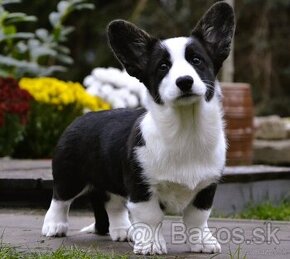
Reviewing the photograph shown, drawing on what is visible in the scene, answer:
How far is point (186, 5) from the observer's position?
14352mm

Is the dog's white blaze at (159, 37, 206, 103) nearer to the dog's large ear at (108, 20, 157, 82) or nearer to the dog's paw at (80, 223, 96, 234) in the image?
the dog's large ear at (108, 20, 157, 82)

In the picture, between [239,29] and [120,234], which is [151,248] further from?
[239,29]

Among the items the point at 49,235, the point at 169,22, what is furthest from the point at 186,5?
the point at 49,235

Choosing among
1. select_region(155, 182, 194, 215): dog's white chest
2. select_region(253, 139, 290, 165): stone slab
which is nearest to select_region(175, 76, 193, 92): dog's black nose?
select_region(155, 182, 194, 215): dog's white chest

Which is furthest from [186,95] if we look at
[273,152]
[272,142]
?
[272,142]

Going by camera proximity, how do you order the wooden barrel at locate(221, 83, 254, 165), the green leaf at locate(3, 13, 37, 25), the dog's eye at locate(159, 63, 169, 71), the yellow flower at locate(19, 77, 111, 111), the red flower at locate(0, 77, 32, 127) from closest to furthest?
1. the dog's eye at locate(159, 63, 169, 71)
2. the red flower at locate(0, 77, 32, 127)
3. the yellow flower at locate(19, 77, 111, 111)
4. the green leaf at locate(3, 13, 37, 25)
5. the wooden barrel at locate(221, 83, 254, 165)

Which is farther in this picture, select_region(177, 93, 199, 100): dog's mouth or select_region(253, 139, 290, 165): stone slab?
select_region(253, 139, 290, 165): stone slab

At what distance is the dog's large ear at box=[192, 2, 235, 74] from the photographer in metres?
3.67

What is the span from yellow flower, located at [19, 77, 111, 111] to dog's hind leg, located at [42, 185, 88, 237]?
391 centimetres

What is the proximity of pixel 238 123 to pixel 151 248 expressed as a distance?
205 inches

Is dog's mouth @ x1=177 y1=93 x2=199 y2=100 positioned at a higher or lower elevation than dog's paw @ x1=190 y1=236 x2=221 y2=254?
higher

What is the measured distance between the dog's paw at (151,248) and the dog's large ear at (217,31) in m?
0.82

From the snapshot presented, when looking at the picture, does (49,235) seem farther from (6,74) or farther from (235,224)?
(6,74)

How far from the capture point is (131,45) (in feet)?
12.2
